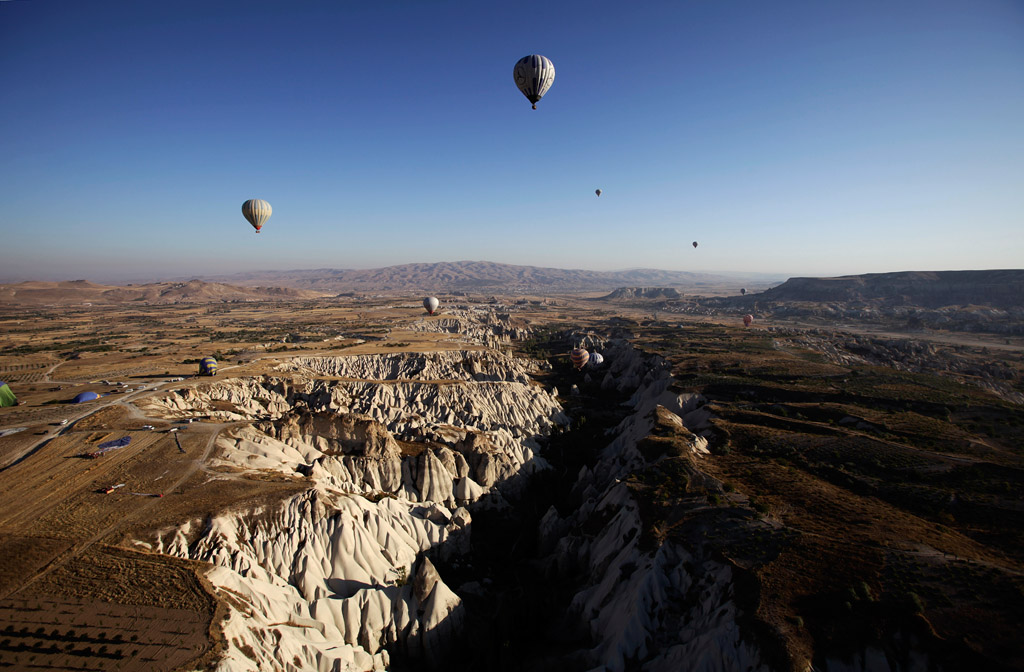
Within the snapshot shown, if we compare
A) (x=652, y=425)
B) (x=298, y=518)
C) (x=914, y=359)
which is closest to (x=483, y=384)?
(x=652, y=425)

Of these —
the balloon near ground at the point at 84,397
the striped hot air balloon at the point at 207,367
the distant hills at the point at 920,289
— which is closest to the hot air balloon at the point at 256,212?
the striped hot air balloon at the point at 207,367

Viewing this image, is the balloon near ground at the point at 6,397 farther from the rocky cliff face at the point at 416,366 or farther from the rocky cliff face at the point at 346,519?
the rocky cliff face at the point at 416,366

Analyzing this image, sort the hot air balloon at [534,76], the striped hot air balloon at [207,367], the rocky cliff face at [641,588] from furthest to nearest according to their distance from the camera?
the striped hot air balloon at [207,367] < the hot air balloon at [534,76] < the rocky cliff face at [641,588]

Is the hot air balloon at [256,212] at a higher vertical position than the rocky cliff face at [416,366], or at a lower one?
higher

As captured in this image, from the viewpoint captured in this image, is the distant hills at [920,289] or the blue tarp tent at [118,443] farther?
the distant hills at [920,289]

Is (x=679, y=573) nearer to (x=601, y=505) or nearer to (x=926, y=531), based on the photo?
(x=601, y=505)

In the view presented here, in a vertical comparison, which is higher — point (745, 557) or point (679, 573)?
point (745, 557)

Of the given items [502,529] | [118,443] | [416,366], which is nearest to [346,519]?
[502,529]
